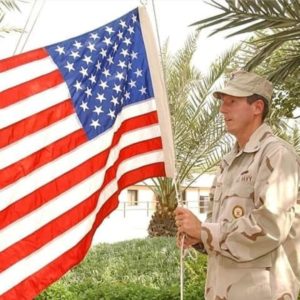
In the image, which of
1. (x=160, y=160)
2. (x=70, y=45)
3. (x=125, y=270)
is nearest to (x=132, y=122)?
(x=160, y=160)

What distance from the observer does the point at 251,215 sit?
2104mm

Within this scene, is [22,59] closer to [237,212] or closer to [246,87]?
[246,87]

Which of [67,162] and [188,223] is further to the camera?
[67,162]

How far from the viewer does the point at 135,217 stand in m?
22.0

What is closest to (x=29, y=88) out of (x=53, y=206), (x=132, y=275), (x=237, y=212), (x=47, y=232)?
(x=53, y=206)

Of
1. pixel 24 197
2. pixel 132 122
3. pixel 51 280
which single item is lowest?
pixel 51 280

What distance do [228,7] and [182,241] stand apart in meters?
2.48

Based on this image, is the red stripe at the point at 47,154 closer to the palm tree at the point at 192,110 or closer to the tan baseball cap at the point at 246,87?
the tan baseball cap at the point at 246,87

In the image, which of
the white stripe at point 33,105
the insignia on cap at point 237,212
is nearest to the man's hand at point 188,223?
the insignia on cap at point 237,212

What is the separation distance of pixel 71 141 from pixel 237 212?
0.94 metres

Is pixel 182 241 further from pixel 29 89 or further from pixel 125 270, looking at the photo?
pixel 125 270

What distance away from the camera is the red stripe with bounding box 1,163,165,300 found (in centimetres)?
253

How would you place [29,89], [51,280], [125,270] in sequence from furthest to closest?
[125,270] < [29,89] < [51,280]

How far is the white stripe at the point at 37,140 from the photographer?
8.69 ft
